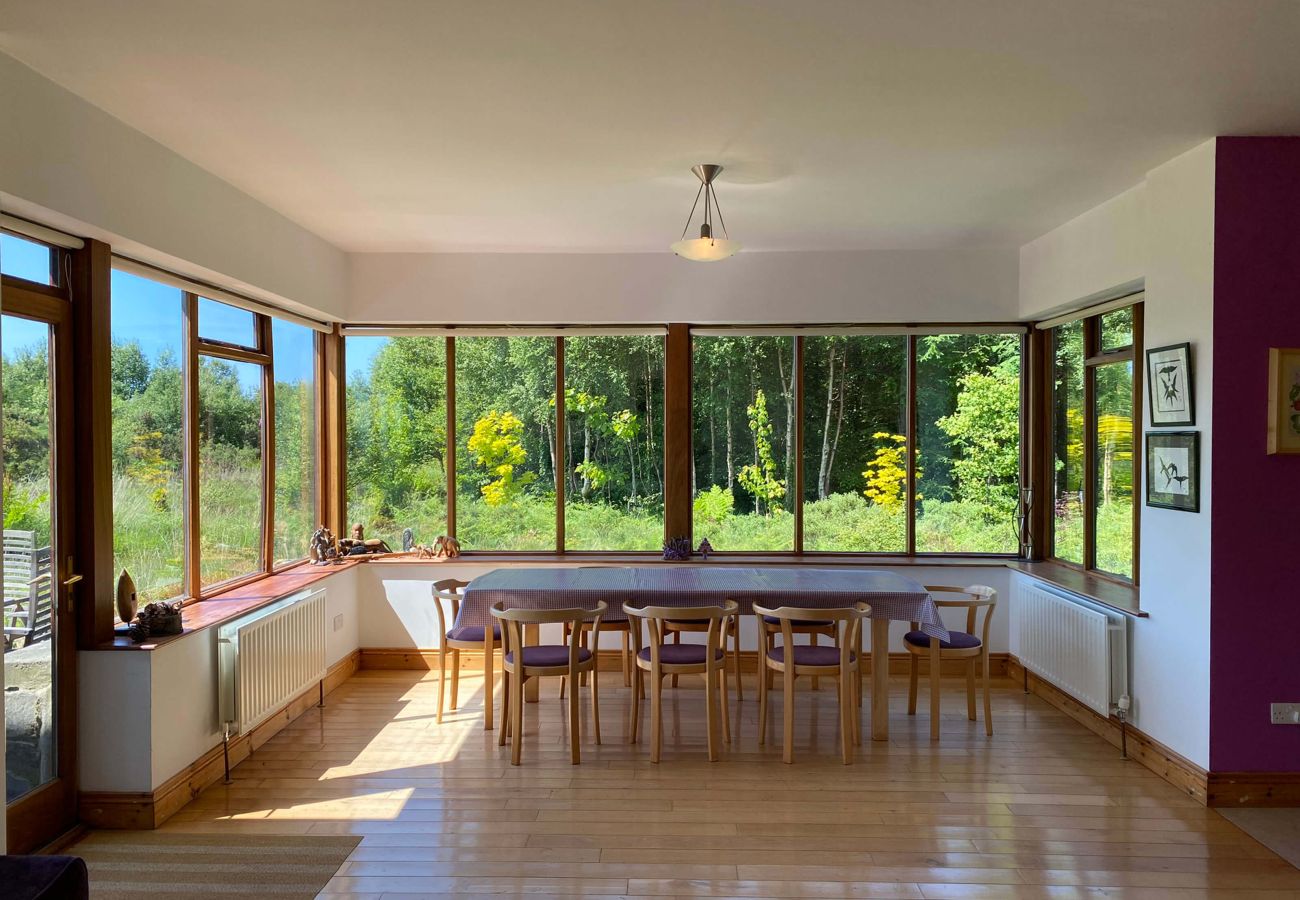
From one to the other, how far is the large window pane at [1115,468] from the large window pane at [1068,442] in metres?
0.20

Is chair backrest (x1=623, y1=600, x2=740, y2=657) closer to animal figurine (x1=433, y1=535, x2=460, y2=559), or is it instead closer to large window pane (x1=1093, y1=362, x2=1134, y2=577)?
animal figurine (x1=433, y1=535, x2=460, y2=559)

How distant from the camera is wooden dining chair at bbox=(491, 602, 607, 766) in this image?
14.1 ft

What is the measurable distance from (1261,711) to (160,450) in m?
5.31

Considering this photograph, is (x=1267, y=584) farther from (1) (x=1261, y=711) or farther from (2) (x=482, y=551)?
(2) (x=482, y=551)

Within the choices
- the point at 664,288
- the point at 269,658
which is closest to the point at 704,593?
the point at 269,658

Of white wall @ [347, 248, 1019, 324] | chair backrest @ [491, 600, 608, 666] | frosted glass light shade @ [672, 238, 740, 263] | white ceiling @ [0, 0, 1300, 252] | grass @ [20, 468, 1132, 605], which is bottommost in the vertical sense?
chair backrest @ [491, 600, 608, 666]

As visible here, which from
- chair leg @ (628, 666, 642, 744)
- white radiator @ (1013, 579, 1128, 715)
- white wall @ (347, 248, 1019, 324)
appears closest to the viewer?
white radiator @ (1013, 579, 1128, 715)

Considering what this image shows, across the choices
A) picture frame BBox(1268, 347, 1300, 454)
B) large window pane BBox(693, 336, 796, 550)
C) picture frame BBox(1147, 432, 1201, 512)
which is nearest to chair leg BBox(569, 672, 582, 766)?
large window pane BBox(693, 336, 796, 550)

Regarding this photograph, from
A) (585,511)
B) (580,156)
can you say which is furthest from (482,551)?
(580,156)

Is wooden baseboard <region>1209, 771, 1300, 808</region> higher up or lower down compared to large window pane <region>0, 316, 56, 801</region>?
lower down

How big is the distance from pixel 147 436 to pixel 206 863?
2.01 metres

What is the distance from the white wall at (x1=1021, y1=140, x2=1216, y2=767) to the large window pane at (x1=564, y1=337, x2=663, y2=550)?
10.4ft

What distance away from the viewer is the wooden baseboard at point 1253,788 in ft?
12.5

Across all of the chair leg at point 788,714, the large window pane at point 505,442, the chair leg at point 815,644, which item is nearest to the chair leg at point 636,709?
the chair leg at point 788,714
